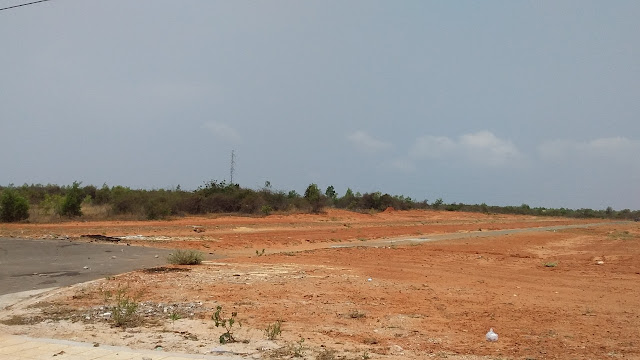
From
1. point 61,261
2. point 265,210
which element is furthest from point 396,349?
point 265,210

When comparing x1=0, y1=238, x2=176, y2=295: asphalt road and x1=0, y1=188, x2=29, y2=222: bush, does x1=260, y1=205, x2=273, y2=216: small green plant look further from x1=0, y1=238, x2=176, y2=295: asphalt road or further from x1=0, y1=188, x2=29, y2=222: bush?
x1=0, y1=238, x2=176, y2=295: asphalt road

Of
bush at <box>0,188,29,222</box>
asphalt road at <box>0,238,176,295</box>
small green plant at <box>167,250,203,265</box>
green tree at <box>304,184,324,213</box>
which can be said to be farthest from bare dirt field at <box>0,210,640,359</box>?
green tree at <box>304,184,324,213</box>

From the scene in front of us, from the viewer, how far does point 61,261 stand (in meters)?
17.7

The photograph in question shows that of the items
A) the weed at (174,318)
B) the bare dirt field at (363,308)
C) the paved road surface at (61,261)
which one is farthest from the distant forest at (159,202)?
the weed at (174,318)

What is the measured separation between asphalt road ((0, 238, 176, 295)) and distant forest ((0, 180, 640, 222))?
666 inches

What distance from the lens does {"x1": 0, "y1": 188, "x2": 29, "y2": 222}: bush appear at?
3641cm

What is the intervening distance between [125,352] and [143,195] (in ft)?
146

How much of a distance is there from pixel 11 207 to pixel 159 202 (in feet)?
38.0

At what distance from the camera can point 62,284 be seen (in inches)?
522

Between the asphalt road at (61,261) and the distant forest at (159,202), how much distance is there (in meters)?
→ 16.9

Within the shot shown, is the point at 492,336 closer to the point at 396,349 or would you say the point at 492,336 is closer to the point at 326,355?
the point at 396,349

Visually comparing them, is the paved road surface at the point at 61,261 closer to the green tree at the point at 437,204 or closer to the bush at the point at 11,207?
the bush at the point at 11,207

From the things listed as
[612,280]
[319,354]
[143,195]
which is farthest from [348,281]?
[143,195]

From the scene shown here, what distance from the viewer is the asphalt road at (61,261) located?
13.8m
